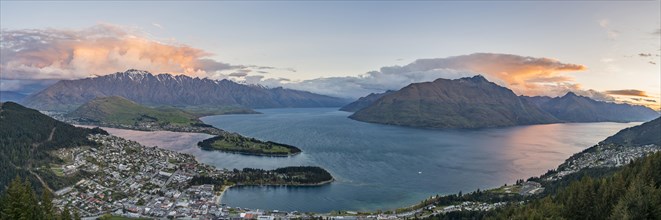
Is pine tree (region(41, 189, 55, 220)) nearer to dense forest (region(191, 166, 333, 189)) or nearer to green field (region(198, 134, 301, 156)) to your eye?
dense forest (region(191, 166, 333, 189))

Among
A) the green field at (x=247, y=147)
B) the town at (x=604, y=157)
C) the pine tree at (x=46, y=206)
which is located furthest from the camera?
the green field at (x=247, y=147)

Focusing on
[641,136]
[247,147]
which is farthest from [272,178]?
[641,136]

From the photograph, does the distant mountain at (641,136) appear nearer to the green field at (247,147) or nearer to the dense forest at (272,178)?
the dense forest at (272,178)

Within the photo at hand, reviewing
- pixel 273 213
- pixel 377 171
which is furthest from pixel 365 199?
pixel 377 171

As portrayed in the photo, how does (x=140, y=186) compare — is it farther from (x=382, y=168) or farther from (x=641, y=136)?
(x=641, y=136)

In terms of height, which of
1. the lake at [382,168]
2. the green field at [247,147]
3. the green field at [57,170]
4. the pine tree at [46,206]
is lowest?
the lake at [382,168]

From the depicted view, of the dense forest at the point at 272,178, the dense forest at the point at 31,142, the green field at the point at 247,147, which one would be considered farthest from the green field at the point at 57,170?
the green field at the point at 247,147
